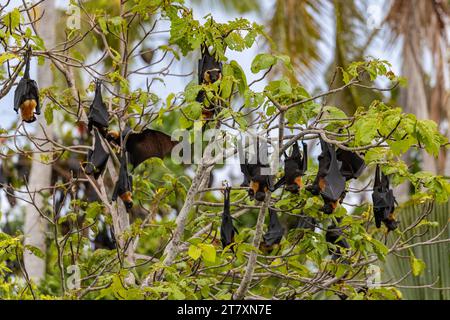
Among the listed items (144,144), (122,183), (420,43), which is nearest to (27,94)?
(122,183)

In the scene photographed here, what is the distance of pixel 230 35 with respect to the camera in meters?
5.52

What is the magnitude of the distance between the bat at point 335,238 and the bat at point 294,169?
57 cm

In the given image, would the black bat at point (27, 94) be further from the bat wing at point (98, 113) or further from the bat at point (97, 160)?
the bat at point (97, 160)

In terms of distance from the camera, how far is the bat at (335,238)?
570cm

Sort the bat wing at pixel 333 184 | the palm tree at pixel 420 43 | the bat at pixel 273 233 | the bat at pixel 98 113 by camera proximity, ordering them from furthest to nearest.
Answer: the palm tree at pixel 420 43 < the bat at pixel 273 233 < the bat at pixel 98 113 < the bat wing at pixel 333 184

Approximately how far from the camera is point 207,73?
545 cm

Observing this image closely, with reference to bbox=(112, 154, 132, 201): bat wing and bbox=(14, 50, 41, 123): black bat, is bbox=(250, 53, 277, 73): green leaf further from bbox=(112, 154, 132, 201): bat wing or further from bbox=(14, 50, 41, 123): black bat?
bbox=(14, 50, 41, 123): black bat

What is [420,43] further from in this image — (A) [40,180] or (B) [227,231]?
(B) [227,231]

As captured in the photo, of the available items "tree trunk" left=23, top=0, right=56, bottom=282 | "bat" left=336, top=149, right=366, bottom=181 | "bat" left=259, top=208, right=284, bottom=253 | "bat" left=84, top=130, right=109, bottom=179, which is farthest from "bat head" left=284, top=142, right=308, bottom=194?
"tree trunk" left=23, top=0, right=56, bottom=282

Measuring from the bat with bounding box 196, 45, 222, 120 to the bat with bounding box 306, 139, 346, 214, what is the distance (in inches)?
27.8

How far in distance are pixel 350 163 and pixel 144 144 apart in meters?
1.45

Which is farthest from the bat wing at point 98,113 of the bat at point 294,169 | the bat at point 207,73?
the bat at point 294,169

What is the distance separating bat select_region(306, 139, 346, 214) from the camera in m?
5.17
